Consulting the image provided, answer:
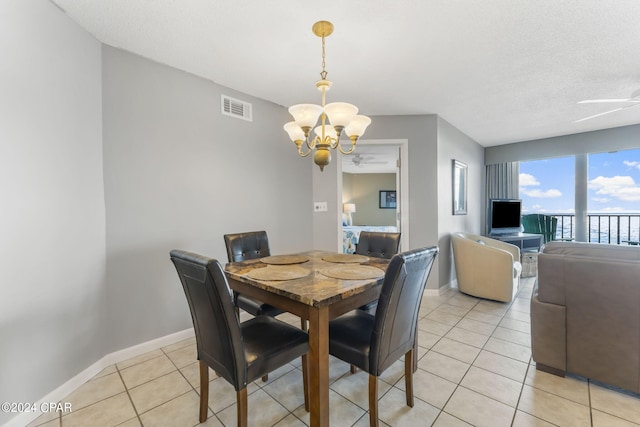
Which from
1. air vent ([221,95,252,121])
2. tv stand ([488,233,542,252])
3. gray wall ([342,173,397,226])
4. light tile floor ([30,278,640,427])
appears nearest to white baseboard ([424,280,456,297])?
light tile floor ([30,278,640,427])

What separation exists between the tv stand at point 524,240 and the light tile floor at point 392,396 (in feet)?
8.04

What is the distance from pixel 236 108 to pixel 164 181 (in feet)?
3.51

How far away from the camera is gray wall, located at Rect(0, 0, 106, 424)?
1.41 meters

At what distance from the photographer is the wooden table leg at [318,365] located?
126cm

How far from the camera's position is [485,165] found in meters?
5.45

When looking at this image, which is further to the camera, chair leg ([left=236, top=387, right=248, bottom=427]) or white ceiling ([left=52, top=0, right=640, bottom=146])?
white ceiling ([left=52, top=0, right=640, bottom=146])

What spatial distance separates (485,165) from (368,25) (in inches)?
188

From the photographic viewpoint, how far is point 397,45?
6.67 ft

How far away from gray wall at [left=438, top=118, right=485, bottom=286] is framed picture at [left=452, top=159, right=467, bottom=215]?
90mm

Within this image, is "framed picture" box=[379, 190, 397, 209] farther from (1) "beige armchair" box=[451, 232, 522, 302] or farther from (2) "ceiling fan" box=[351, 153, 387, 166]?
(1) "beige armchair" box=[451, 232, 522, 302]

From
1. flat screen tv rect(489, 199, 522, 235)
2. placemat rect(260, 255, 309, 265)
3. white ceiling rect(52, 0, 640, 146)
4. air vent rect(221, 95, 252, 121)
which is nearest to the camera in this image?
white ceiling rect(52, 0, 640, 146)

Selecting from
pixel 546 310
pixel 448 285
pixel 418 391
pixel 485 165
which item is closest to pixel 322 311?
pixel 418 391

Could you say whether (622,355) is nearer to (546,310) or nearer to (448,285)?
(546,310)

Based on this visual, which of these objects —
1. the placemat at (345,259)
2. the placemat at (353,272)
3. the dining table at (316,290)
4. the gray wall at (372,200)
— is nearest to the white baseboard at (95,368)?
the dining table at (316,290)
